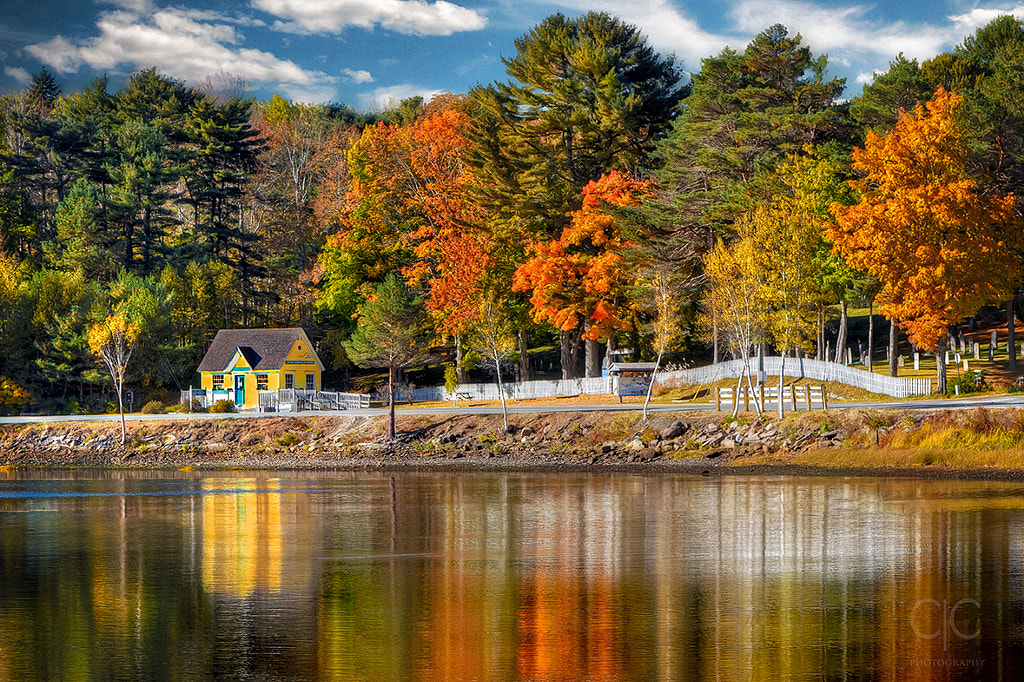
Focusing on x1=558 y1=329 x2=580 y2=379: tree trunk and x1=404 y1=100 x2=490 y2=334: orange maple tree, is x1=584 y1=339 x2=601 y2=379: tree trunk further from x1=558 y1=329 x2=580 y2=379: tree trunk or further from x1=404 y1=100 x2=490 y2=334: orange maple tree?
x1=404 y1=100 x2=490 y2=334: orange maple tree

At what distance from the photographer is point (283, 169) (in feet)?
311

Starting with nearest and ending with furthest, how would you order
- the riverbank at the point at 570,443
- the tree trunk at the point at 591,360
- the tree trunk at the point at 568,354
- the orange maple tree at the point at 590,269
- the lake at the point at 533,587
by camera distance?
1. the lake at the point at 533,587
2. the riverbank at the point at 570,443
3. the orange maple tree at the point at 590,269
4. the tree trunk at the point at 591,360
5. the tree trunk at the point at 568,354

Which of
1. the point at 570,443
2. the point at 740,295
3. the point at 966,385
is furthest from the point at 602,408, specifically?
the point at 966,385

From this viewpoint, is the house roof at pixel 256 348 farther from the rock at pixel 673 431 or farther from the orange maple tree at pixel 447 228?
the rock at pixel 673 431

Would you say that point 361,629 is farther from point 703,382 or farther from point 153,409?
point 153,409

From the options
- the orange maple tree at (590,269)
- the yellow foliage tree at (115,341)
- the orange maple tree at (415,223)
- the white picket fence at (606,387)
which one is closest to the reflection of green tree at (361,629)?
the white picket fence at (606,387)

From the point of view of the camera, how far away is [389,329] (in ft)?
224

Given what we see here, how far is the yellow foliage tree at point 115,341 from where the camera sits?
6334cm

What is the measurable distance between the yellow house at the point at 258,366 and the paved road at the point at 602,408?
8.42 metres

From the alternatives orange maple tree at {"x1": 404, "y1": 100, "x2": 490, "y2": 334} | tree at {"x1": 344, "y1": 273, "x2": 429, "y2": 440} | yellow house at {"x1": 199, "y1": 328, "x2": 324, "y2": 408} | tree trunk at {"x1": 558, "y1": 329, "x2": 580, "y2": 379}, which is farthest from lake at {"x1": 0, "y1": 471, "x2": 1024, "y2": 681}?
yellow house at {"x1": 199, "y1": 328, "x2": 324, "y2": 408}

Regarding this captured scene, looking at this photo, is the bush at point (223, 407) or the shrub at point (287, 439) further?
the bush at point (223, 407)

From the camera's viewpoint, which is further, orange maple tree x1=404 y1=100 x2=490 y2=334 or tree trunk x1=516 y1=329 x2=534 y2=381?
tree trunk x1=516 y1=329 x2=534 y2=381

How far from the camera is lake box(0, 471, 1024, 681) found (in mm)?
13812

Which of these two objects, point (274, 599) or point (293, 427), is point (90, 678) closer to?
Answer: point (274, 599)
